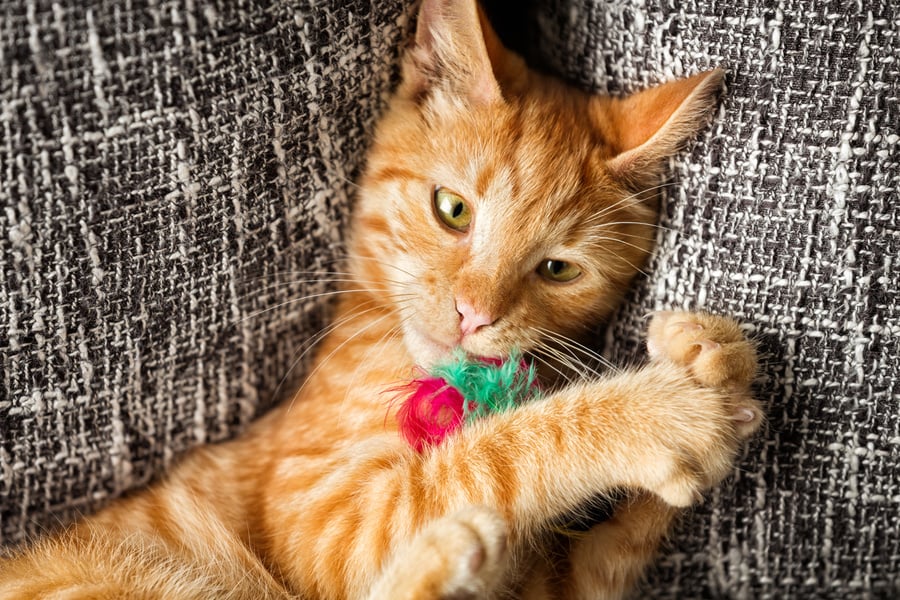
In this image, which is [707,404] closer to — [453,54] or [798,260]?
[798,260]

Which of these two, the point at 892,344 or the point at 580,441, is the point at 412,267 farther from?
the point at 892,344

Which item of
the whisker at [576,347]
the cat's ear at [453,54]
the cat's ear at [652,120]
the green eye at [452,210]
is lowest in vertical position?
the whisker at [576,347]

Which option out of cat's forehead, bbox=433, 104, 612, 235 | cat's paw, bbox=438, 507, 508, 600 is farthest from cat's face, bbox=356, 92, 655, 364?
cat's paw, bbox=438, 507, 508, 600

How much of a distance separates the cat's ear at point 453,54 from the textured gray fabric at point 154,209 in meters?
0.05

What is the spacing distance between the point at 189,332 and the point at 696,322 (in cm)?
84

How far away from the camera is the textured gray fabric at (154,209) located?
3.31 feet

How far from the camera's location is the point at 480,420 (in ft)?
3.67

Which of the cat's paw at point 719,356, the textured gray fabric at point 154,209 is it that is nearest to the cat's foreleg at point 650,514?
the cat's paw at point 719,356

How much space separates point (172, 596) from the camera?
111 cm

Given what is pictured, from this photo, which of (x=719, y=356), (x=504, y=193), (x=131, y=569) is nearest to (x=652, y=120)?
(x=504, y=193)

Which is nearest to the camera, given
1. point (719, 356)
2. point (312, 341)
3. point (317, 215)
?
point (719, 356)

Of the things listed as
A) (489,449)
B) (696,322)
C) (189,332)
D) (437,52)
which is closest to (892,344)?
(696,322)

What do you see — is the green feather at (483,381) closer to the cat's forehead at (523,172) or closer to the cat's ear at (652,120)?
the cat's forehead at (523,172)

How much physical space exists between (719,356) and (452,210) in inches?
19.2
